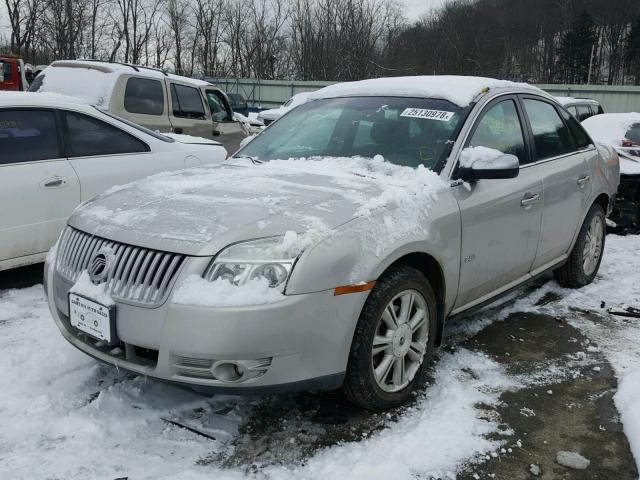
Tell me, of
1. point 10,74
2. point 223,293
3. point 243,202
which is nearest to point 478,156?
point 243,202

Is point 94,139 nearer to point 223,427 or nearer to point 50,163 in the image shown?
point 50,163

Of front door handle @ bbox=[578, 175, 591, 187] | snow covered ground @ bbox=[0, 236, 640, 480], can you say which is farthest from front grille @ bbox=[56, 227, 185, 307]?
front door handle @ bbox=[578, 175, 591, 187]

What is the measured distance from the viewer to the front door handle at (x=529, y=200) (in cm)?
374

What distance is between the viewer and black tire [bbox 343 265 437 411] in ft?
8.66

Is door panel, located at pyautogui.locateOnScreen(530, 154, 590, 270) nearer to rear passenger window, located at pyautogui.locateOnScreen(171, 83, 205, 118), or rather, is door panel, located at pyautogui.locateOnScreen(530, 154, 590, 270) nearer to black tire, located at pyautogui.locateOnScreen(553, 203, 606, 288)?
black tire, located at pyautogui.locateOnScreen(553, 203, 606, 288)

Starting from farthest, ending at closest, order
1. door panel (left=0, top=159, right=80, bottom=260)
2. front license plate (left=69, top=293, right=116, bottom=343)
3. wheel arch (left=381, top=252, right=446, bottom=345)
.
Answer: door panel (left=0, top=159, right=80, bottom=260) → wheel arch (left=381, top=252, right=446, bottom=345) → front license plate (left=69, top=293, right=116, bottom=343)

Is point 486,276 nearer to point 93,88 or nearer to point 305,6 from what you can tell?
point 93,88

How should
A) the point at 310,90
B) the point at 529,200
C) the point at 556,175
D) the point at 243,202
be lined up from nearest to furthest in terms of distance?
1. the point at 243,202
2. the point at 529,200
3. the point at 556,175
4. the point at 310,90

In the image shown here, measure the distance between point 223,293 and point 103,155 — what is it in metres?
3.09

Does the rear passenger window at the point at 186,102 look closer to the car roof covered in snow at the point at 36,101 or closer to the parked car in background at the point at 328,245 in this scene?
the car roof covered in snow at the point at 36,101

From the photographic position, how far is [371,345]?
8.79ft

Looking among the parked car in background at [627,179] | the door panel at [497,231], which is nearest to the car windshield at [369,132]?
the door panel at [497,231]

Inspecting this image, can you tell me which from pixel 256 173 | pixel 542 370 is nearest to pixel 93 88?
pixel 256 173

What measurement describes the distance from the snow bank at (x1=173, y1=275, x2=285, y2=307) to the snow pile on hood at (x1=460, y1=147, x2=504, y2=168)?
149 cm
